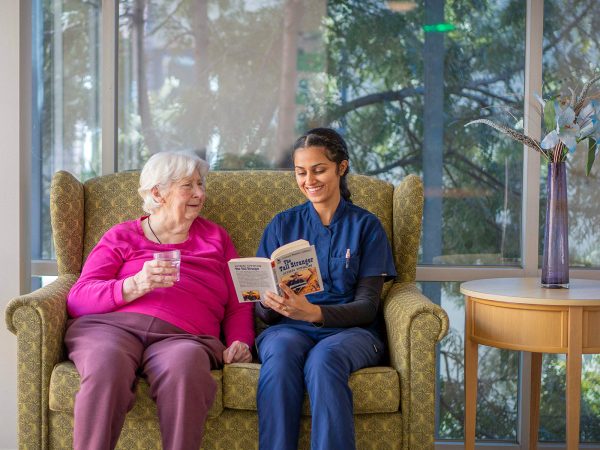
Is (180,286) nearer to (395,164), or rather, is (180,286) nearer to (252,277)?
(252,277)

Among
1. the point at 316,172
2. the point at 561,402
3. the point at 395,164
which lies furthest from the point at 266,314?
the point at 561,402

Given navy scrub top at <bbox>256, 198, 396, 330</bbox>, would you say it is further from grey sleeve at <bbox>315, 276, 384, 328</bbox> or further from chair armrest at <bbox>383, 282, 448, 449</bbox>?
chair armrest at <bbox>383, 282, 448, 449</bbox>

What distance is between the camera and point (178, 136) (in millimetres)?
3201

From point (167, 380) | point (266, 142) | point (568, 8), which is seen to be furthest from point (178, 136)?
point (568, 8)

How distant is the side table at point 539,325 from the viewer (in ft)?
7.96

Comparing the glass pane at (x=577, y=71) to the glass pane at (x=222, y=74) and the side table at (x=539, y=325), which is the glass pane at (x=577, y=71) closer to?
the side table at (x=539, y=325)

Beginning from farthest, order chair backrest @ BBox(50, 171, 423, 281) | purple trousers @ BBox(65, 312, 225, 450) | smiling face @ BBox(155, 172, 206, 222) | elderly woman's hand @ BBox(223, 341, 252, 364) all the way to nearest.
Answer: chair backrest @ BBox(50, 171, 423, 281)
smiling face @ BBox(155, 172, 206, 222)
elderly woman's hand @ BBox(223, 341, 252, 364)
purple trousers @ BBox(65, 312, 225, 450)

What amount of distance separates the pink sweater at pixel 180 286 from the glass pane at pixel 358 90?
0.66 metres

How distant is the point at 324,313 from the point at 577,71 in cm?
153

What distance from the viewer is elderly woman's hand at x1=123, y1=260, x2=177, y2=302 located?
2.31m

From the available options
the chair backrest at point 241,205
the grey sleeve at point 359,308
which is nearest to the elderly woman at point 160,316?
the chair backrest at point 241,205

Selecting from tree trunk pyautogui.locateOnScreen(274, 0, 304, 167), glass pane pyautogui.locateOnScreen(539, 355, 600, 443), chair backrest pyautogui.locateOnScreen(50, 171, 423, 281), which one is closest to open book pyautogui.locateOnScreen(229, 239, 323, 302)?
chair backrest pyautogui.locateOnScreen(50, 171, 423, 281)

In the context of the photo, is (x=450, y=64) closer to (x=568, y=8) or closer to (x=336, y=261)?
(x=568, y=8)

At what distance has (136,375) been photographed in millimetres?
2291
